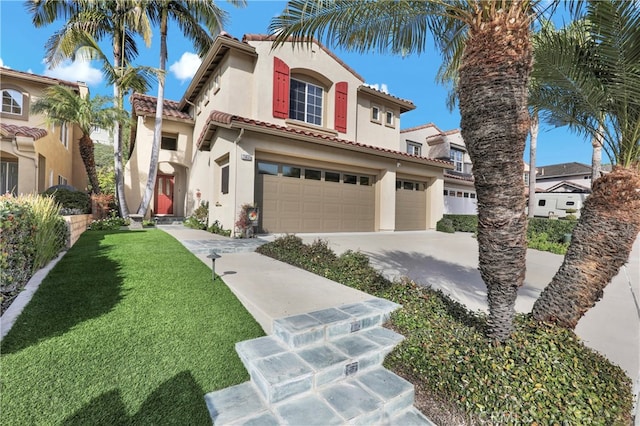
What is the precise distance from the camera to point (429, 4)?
3.51 meters

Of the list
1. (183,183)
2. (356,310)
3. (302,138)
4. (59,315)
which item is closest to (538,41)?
(356,310)

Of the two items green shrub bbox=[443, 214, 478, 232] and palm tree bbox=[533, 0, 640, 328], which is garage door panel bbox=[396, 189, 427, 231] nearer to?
green shrub bbox=[443, 214, 478, 232]

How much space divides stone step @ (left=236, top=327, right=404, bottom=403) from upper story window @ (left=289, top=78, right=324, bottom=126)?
38.0 feet

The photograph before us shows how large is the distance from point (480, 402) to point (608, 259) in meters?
2.10

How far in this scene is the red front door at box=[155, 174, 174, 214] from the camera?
17664 mm

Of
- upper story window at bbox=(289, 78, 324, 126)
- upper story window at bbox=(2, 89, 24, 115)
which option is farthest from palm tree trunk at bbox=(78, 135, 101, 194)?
upper story window at bbox=(289, 78, 324, 126)

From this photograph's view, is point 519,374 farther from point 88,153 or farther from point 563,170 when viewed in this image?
point 563,170

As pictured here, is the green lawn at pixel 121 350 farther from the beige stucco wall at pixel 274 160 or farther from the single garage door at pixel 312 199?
the single garage door at pixel 312 199

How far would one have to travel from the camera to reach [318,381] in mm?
2627

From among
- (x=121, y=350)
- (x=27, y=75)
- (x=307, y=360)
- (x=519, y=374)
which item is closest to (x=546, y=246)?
(x=519, y=374)

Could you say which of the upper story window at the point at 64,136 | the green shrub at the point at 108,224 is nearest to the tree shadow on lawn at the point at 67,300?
the green shrub at the point at 108,224

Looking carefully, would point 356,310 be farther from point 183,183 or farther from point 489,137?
point 183,183

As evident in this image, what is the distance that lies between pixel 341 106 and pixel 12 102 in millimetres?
17268

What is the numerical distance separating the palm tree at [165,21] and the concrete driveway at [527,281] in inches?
350
